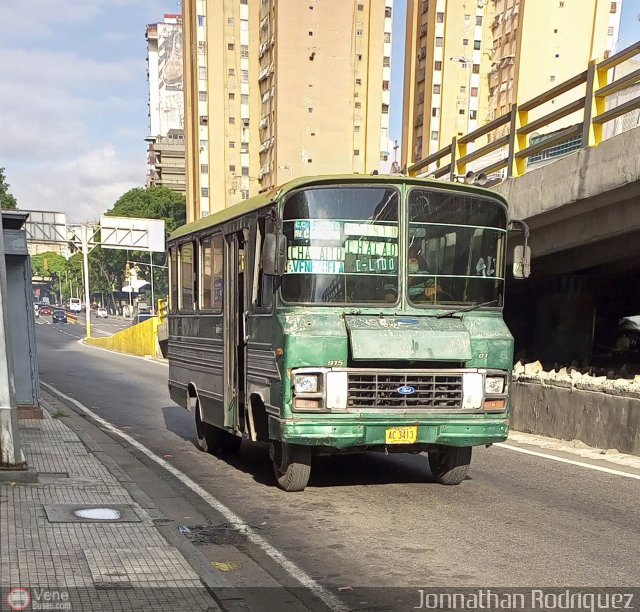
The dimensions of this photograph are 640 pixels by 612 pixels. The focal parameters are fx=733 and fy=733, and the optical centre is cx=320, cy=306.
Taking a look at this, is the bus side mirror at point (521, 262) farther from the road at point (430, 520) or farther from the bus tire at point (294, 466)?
the bus tire at point (294, 466)

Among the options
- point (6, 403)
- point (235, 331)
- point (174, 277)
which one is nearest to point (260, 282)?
point (235, 331)

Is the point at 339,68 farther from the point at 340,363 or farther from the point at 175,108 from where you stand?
the point at 175,108

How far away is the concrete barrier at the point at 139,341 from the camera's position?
33.8m

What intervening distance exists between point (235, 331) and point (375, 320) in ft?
6.98

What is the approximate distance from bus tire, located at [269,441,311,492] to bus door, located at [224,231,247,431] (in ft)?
2.86

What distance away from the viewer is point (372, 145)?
7219 cm

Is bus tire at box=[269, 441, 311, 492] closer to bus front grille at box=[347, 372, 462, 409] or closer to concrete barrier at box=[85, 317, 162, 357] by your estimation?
bus front grille at box=[347, 372, 462, 409]

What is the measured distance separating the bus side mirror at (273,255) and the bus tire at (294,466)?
71.1 inches

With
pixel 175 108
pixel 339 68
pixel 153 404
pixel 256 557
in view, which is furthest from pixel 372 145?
pixel 175 108

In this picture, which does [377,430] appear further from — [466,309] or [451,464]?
[466,309]

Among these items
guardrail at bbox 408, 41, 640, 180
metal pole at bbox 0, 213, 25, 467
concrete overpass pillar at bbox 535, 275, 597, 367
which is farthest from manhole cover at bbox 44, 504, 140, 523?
concrete overpass pillar at bbox 535, 275, 597, 367

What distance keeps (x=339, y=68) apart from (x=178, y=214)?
32.2 metres

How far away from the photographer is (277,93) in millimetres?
68875

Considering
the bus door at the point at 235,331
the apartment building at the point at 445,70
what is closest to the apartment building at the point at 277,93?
the apartment building at the point at 445,70
